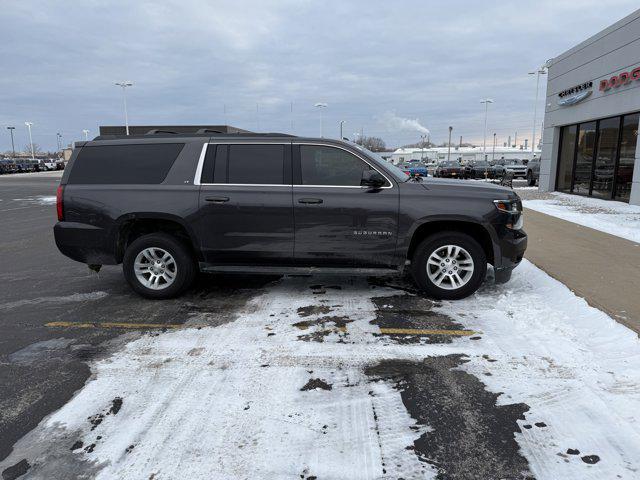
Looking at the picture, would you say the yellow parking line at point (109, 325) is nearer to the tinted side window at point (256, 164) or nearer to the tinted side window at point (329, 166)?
the tinted side window at point (256, 164)

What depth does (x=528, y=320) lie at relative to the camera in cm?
487

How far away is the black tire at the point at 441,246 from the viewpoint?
543 cm

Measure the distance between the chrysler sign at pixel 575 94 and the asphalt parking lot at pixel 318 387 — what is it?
14.3m

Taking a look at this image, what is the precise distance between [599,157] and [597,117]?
1386mm

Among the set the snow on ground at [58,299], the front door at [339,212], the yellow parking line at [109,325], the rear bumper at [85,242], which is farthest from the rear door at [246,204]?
the snow on ground at [58,299]

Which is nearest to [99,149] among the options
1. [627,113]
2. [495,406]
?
[495,406]

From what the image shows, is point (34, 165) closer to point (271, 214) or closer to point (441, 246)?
point (271, 214)

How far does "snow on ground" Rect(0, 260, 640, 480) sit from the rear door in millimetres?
808

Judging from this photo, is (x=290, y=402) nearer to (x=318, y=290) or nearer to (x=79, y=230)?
(x=318, y=290)

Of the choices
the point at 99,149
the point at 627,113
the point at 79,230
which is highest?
the point at 627,113

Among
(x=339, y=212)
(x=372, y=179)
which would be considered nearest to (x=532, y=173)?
(x=372, y=179)

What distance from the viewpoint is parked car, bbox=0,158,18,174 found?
57.1 metres

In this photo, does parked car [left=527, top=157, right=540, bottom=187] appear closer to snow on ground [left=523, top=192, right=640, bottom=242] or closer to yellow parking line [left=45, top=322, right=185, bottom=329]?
snow on ground [left=523, top=192, right=640, bottom=242]

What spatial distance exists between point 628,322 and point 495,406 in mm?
2269
